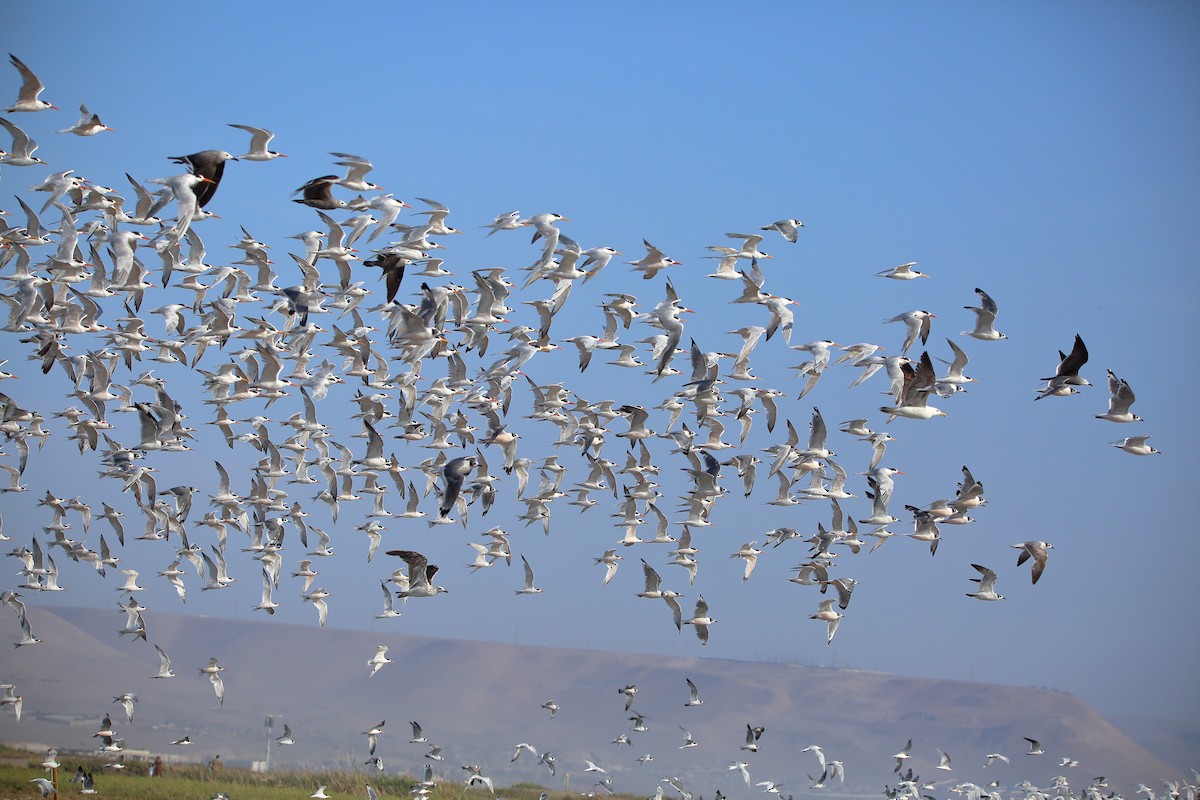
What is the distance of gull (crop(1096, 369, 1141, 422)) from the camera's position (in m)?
25.1

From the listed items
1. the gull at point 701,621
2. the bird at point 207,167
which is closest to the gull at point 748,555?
the gull at point 701,621

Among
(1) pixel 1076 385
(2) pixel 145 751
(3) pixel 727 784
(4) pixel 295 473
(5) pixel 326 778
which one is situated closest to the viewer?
(1) pixel 1076 385

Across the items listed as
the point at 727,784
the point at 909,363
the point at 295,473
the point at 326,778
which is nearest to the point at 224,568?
the point at 295,473

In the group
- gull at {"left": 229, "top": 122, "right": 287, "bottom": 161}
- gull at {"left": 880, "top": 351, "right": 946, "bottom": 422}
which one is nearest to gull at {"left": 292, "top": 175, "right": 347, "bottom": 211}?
gull at {"left": 229, "top": 122, "right": 287, "bottom": 161}

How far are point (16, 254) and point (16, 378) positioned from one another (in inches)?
152

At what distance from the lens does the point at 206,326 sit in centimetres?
2655

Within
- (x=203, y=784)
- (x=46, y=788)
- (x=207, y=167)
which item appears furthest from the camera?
(x=203, y=784)

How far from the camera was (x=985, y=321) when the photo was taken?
2506 cm

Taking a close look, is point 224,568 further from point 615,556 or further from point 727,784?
point 727,784

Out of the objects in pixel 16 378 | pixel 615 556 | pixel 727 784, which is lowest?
pixel 727 784

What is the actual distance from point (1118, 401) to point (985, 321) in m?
2.89

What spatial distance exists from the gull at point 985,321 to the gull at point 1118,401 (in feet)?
7.11

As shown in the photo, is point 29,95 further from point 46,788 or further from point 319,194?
point 46,788

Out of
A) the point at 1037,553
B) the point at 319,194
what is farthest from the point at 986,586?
Answer: the point at 319,194
